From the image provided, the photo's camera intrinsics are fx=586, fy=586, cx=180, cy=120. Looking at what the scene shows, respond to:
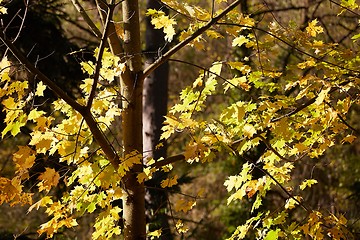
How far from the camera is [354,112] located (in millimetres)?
10648

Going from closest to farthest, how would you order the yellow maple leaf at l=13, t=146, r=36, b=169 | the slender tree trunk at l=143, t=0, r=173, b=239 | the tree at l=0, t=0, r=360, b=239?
1. the yellow maple leaf at l=13, t=146, r=36, b=169
2. the tree at l=0, t=0, r=360, b=239
3. the slender tree trunk at l=143, t=0, r=173, b=239

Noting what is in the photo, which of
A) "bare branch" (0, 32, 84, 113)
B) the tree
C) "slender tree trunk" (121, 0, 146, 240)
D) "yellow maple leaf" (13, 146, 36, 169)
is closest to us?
"bare branch" (0, 32, 84, 113)

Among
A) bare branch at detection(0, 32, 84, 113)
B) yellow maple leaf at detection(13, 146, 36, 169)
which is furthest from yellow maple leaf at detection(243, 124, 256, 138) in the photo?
yellow maple leaf at detection(13, 146, 36, 169)

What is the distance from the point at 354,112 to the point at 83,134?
27.2 feet

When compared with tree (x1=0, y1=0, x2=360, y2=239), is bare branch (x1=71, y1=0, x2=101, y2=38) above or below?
above

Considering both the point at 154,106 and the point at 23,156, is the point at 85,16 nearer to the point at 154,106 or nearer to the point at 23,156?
the point at 23,156

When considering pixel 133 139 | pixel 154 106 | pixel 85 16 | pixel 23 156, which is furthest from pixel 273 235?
pixel 154 106

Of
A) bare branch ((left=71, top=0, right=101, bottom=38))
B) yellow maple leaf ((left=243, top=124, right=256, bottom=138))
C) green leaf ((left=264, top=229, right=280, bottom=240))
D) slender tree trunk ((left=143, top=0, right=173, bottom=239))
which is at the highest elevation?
slender tree trunk ((left=143, top=0, right=173, bottom=239))

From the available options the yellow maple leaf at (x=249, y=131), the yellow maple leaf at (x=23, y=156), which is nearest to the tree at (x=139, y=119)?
the yellow maple leaf at (x=249, y=131)

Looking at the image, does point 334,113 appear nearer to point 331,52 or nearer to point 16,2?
point 331,52

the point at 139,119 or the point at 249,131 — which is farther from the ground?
the point at 139,119

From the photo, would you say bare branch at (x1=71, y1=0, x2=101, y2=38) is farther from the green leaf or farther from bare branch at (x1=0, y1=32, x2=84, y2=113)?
the green leaf

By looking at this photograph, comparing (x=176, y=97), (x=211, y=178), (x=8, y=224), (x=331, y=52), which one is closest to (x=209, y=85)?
(x=331, y=52)

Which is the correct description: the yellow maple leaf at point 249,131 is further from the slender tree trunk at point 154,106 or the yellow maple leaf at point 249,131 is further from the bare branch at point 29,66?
the slender tree trunk at point 154,106
